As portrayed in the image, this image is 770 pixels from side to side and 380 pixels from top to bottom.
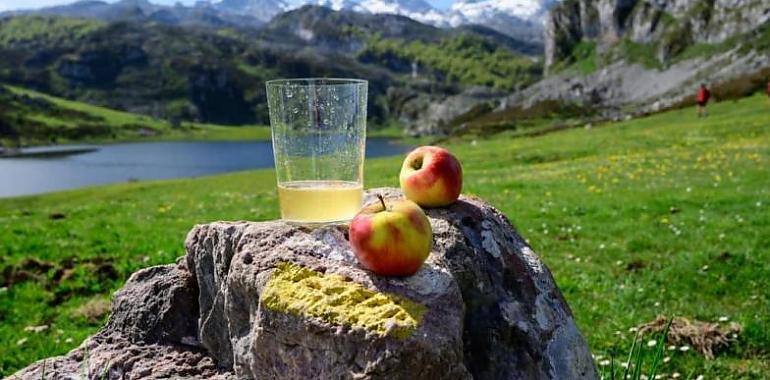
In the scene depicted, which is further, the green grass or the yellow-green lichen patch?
the green grass

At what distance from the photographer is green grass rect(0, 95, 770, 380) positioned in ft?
33.4

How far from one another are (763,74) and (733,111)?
35541 mm

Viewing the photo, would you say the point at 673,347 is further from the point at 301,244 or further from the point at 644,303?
the point at 301,244

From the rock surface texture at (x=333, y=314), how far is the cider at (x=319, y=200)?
0.33 feet

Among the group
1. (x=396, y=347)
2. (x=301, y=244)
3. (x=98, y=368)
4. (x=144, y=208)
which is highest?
(x=301, y=244)

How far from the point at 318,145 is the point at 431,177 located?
36.4 inches

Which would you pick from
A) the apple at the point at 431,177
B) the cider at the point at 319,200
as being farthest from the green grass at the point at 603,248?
the cider at the point at 319,200

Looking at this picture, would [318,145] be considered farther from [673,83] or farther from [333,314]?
[673,83]

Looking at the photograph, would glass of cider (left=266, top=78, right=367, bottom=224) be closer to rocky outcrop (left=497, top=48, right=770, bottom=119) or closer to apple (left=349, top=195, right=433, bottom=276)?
apple (left=349, top=195, right=433, bottom=276)

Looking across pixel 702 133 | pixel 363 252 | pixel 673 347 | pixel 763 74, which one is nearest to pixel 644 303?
pixel 673 347

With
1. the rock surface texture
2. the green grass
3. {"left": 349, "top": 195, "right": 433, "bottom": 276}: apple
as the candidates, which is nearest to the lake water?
the green grass

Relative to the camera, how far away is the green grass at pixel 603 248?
1020 cm

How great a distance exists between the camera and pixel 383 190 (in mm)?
5930

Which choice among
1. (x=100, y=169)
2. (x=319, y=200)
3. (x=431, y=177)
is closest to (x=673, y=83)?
(x=100, y=169)
